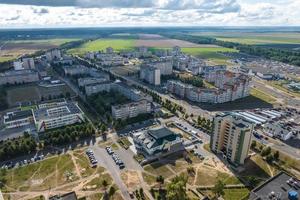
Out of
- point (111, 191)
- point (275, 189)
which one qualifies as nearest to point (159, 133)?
point (111, 191)

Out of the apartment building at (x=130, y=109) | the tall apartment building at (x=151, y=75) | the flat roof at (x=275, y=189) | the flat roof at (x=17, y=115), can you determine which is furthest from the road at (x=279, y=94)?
the flat roof at (x=17, y=115)

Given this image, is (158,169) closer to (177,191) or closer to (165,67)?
(177,191)

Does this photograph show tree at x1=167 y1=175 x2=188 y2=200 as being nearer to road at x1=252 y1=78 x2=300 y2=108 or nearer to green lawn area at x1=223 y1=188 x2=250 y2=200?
green lawn area at x1=223 y1=188 x2=250 y2=200

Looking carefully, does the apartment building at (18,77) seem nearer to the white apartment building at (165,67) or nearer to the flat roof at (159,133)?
the white apartment building at (165,67)

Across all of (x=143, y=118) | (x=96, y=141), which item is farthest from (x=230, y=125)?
(x=96, y=141)

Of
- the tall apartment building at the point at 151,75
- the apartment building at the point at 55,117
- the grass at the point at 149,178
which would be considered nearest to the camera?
the grass at the point at 149,178
